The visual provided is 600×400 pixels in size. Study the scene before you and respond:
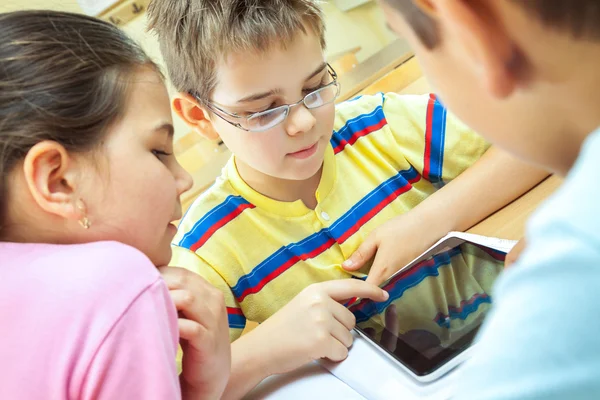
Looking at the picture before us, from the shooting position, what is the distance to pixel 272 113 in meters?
0.82

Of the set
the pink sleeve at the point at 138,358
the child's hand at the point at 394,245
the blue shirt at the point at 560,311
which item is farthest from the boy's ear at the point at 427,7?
the child's hand at the point at 394,245

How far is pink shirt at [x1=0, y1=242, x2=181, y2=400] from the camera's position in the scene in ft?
1.44

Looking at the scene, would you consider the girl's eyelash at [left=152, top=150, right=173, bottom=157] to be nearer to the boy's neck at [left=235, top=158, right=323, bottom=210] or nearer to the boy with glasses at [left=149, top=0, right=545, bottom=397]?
the boy with glasses at [left=149, top=0, right=545, bottom=397]

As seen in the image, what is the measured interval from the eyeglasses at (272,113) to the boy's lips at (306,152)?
7cm

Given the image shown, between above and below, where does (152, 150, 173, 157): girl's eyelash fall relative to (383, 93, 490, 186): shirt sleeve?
above

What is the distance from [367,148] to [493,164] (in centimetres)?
23

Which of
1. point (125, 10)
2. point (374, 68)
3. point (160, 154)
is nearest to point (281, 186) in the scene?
point (160, 154)

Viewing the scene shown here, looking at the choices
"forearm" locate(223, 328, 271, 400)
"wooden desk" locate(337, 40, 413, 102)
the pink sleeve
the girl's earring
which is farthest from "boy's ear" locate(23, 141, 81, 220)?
"wooden desk" locate(337, 40, 413, 102)

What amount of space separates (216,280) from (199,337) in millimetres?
292

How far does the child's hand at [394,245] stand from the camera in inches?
34.5

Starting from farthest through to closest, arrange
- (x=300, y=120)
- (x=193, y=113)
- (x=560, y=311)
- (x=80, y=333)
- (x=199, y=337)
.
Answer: (x=193, y=113) < (x=300, y=120) < (x=199, y=337) < (x=80, y=333) < (x=560, y=311)

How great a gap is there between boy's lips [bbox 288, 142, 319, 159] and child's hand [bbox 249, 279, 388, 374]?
0.21m

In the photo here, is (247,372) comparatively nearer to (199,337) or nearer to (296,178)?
(199,337)

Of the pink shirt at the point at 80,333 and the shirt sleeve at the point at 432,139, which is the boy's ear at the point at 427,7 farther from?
the shirt sleeve at the point at 432,139
